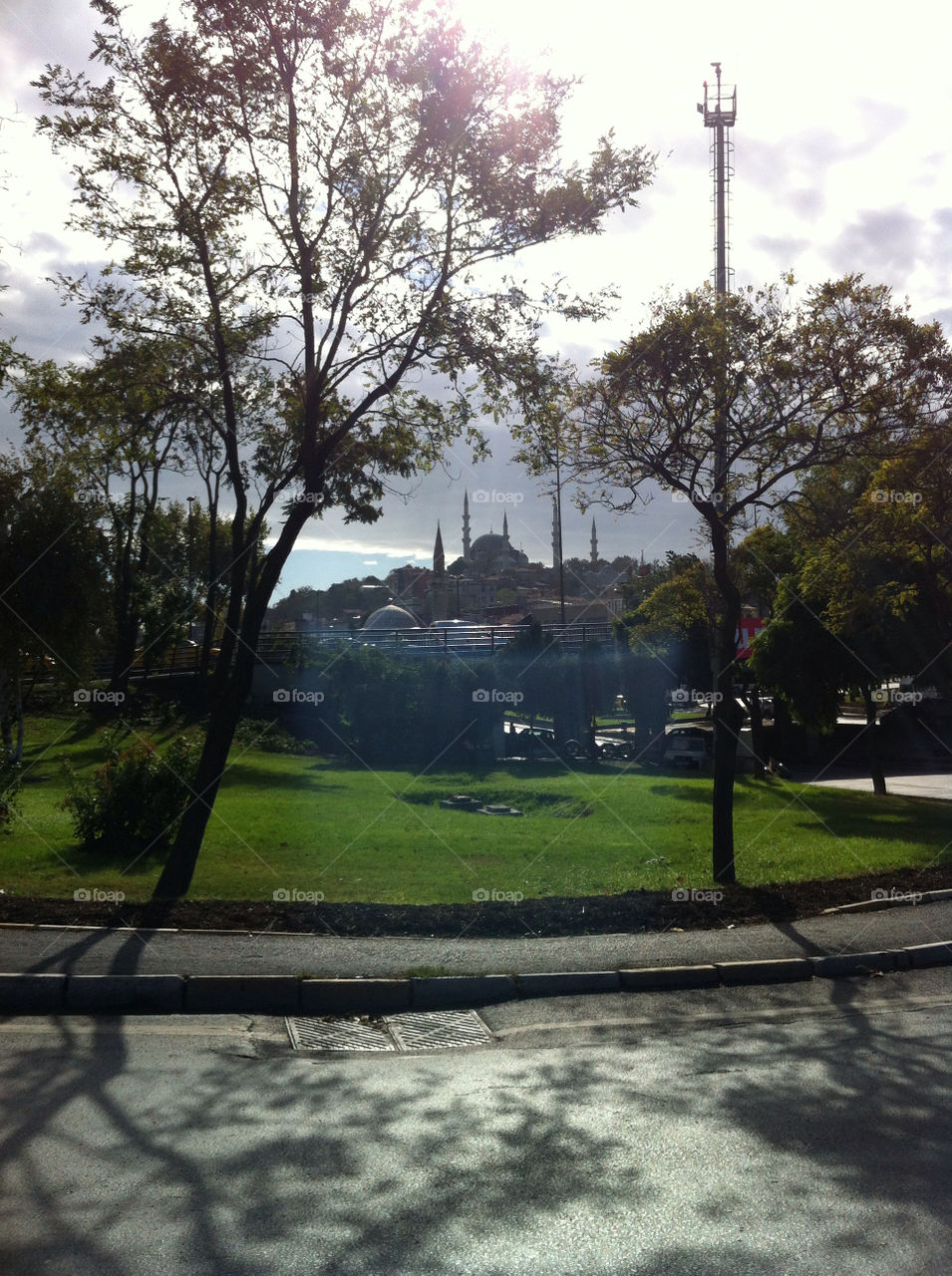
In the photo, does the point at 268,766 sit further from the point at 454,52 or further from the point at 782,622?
the point at 454,52

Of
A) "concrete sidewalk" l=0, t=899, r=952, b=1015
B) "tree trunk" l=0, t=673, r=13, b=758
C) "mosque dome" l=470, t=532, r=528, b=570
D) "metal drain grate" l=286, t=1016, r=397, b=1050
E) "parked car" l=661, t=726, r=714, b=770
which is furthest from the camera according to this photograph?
"mosque dome" l=470, t=532, r=528, b=570

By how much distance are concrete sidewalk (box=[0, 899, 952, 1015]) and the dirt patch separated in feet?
1.04

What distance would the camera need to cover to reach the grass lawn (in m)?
12.6

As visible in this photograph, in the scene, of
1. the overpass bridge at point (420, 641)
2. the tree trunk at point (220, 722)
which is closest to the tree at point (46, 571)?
the tree trunk at point (220, 722)

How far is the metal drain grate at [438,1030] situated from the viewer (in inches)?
261

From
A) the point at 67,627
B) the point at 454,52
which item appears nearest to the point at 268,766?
the point at 67,627

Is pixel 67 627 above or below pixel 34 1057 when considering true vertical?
above

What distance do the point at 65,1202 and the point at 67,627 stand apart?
48.6 ft

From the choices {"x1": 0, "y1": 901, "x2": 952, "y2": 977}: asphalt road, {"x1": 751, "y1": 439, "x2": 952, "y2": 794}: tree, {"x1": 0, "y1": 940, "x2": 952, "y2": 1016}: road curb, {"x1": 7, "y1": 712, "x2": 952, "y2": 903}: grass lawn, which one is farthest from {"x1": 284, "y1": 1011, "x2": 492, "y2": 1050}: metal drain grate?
{"x1": 751, "y1": 439, "x2": 952, "y2": 794}: tree

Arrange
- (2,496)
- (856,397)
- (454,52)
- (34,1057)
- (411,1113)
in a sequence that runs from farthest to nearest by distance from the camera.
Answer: (2,496), (856,397), (454,52), (34,1057), (411,1113)

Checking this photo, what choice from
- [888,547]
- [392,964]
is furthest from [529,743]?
[392,964]

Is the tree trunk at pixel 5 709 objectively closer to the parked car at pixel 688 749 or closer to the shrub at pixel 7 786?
the shrub at pixel 7 786

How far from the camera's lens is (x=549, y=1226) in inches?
155

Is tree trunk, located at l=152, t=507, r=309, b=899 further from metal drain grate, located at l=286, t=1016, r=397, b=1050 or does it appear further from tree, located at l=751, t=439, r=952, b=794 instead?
tree, located at l=751, t=439, r=952, b=794
